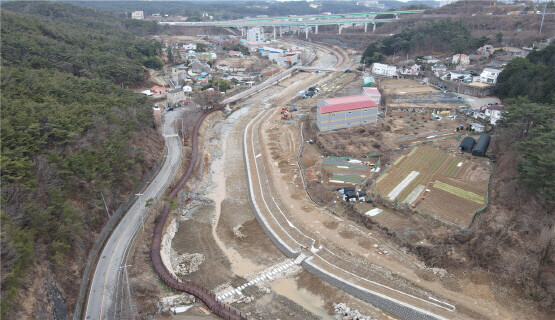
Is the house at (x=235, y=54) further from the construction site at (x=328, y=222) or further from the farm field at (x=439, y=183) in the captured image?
the farm field at (x=439, y=183)

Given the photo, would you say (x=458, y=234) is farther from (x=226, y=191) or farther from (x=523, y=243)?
(x=226, y=191)

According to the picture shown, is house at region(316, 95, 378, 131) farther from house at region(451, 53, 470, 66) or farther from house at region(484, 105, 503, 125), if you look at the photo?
house at region(451, 53, 470, 66)

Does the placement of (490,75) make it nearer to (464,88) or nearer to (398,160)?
(464,88)

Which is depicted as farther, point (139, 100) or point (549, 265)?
point (139, 100)

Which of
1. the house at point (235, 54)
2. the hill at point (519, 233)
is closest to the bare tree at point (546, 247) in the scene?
the hill at point (519, 233)

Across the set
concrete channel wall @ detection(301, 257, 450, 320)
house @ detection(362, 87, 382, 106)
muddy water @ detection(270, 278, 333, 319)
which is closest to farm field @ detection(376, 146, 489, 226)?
A: concrete channel wall @ detection(301, 257, 450, 320)

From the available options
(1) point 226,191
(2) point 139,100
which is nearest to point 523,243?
(1) point 226,191

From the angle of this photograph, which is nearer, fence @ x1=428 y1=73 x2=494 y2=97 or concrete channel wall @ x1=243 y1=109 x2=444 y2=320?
concrete channel wall @ x1=243 y1=109 x2=444 y2=320
